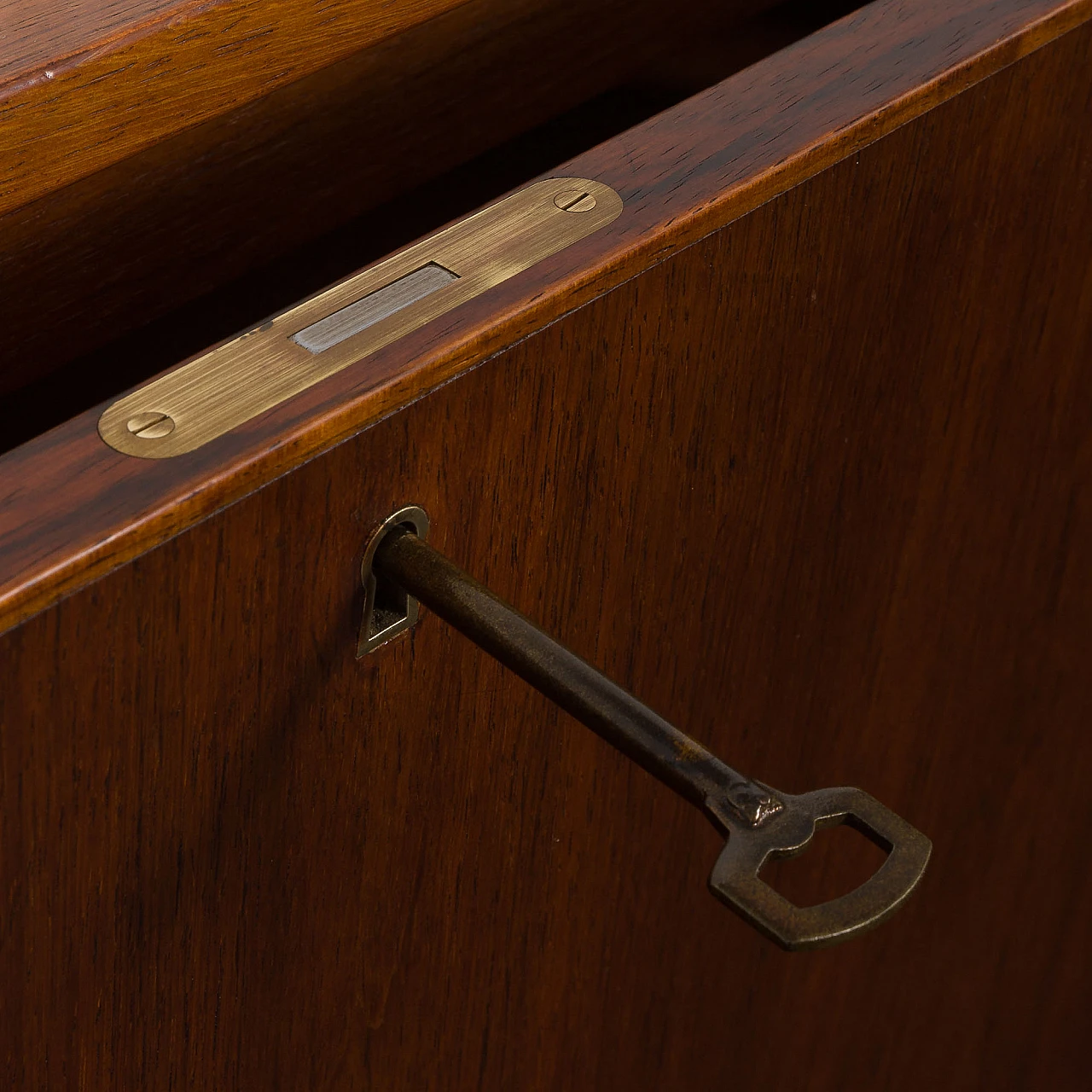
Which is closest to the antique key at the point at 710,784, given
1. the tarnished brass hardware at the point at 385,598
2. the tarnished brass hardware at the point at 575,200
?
the tarnished brass hardware at the point at 385,598

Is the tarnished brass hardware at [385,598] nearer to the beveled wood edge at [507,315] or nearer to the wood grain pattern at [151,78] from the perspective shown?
the beveled wood edge at [507,315]

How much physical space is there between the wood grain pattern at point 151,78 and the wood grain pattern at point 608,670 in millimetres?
153

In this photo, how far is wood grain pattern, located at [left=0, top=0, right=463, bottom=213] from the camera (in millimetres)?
492

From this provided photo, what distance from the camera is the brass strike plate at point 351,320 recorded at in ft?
1.35

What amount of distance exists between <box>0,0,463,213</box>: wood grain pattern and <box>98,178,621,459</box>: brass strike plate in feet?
0.35

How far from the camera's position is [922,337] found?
0.64 m

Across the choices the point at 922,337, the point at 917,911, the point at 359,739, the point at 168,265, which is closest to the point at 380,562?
the point at 359,739

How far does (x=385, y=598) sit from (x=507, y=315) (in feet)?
0.28

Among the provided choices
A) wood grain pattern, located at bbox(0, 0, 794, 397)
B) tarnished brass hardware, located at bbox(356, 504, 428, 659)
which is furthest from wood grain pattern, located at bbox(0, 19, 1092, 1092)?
wood grain pattern, located at bbox(0, 0, 794, 397)

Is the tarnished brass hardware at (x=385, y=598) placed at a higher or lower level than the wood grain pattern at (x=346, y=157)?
lower

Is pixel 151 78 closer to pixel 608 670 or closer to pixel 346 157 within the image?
pixel 346 157

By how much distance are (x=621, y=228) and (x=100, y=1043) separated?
10.6 inches

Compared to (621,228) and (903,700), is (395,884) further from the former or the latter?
(903,700)

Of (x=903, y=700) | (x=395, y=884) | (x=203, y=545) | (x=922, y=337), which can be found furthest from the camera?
(x=903, y=700)
